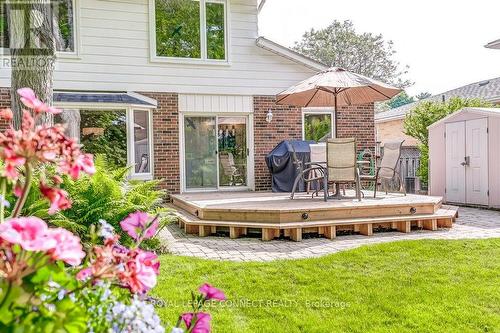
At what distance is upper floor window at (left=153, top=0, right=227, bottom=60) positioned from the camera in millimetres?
9781

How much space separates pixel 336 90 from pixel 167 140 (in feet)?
13.3

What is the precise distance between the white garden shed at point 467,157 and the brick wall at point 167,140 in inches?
252

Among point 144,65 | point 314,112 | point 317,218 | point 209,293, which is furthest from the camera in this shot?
point 314,112

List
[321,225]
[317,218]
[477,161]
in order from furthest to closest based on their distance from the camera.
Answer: [477,161], [317,218], [321,225]

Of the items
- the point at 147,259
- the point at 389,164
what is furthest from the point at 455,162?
the point at 147,259

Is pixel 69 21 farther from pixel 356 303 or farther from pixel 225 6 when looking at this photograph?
pixel 356 303

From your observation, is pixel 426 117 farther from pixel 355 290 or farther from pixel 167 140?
pixel 355 290

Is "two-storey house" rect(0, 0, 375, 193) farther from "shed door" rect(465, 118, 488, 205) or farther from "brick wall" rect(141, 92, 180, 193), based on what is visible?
"shed door" rect(465, 118, 488, 205)

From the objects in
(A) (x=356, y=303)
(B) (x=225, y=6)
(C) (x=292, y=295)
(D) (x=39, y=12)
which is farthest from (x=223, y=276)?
(B) (x=225, y=6)

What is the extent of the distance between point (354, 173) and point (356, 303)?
12.0 ft

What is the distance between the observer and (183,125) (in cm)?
994

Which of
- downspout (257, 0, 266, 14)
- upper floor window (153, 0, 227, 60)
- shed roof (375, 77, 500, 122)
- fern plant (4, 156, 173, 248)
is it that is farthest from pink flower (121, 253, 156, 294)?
shed roof (375, 77, 500, 122)

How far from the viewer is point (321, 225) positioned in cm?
589

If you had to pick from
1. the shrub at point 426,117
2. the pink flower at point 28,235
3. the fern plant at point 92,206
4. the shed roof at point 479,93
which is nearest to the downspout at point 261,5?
the shrub at point 426,117
